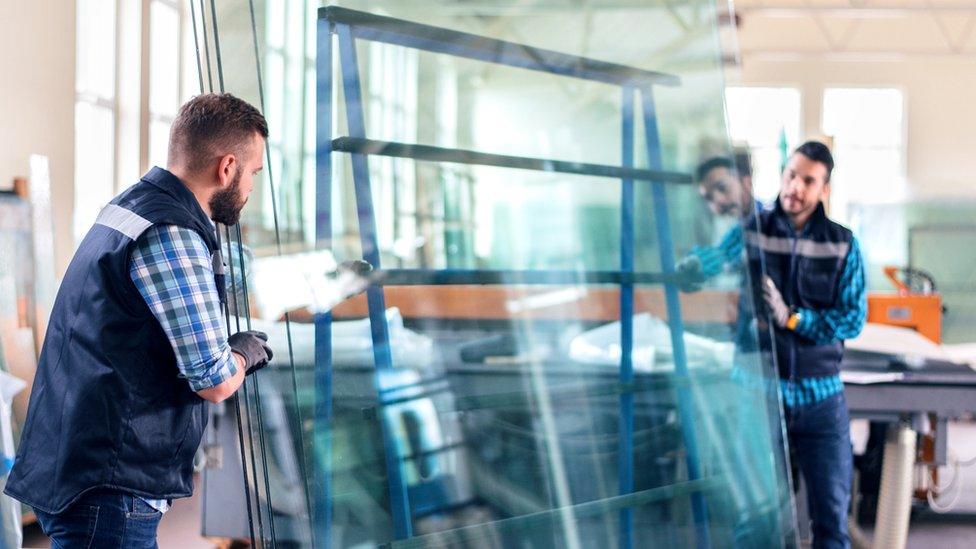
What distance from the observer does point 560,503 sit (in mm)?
1444

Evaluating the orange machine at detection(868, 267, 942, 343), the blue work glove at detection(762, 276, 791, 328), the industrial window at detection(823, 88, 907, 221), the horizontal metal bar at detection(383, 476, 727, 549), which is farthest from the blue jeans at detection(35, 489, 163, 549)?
the industrial window at detection(823, 88, 907, 221)

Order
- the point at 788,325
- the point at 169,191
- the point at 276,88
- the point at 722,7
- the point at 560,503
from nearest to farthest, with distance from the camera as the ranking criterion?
the point at 169,191 < the point at 276,88 < the point at 560,503 < the point at 722,7 < the point at 788,325

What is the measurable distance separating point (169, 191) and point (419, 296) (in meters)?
0.43

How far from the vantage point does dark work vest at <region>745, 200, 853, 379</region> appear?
197 cm

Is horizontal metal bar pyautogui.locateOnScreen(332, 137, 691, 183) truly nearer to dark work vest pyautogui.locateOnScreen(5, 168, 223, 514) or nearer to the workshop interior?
the workshop interior

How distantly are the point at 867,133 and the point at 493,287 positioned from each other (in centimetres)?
929

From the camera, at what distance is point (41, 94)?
2.55m

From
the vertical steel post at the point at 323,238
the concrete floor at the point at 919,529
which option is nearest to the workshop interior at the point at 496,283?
the vertical steel post at the point at 323,238

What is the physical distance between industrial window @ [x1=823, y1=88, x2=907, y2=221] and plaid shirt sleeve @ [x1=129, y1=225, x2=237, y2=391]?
9336 millimetres

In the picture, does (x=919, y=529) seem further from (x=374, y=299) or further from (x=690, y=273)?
(x=374, y=299)

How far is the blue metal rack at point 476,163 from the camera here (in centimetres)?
129

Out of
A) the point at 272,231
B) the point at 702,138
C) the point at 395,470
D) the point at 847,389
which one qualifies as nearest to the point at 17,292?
the point at 272,231

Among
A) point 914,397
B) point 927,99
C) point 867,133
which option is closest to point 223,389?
point 914,397

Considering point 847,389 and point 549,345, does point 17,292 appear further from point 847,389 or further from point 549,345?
point 847,389
